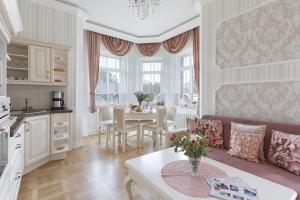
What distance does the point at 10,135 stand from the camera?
144 cm

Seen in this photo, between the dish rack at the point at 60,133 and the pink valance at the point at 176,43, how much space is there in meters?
3.30

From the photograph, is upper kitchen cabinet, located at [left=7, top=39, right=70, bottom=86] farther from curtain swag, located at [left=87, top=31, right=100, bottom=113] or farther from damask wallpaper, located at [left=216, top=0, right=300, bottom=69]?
damask wallpaper, located at [left=216, top=0, right=300, bottom=69]

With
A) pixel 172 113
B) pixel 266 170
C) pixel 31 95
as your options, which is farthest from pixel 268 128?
pixel 31 95

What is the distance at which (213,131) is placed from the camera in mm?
2406

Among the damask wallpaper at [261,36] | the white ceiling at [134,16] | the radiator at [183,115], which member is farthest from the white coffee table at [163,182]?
the white ceiling at [134,16]

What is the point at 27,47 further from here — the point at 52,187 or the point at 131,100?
the point at 131,100

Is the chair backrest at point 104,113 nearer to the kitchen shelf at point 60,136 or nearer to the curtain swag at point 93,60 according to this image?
the curtain swag at point 93,60

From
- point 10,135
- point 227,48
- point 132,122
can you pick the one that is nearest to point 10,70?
point 10,135

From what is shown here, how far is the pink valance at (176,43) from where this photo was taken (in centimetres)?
450

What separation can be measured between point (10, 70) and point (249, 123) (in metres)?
3.90

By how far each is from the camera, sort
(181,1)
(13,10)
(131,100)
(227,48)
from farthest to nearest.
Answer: (131,100)
(181,1)
(227,48)
(13,10)

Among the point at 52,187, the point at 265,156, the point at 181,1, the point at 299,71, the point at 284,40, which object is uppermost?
the point at 181,1

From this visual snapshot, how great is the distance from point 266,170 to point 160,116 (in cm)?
221

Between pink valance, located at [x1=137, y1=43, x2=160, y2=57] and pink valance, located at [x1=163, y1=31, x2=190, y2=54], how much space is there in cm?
34
